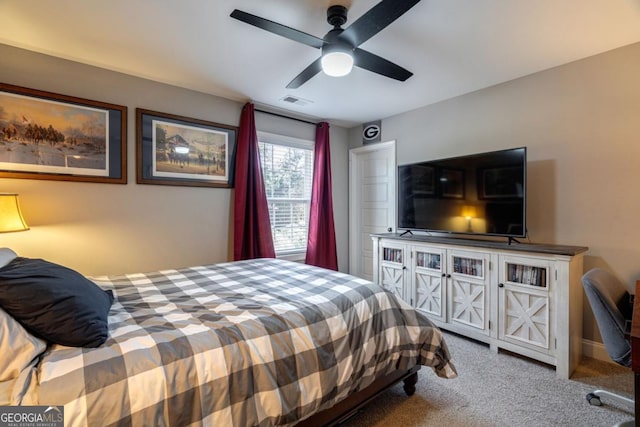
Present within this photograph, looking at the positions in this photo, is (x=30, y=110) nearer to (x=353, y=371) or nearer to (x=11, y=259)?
(x=11, y=259)

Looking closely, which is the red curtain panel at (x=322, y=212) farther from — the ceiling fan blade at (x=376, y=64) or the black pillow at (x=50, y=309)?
the black pillow at (x=50, y=309)

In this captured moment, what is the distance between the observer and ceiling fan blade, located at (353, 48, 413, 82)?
6.48 ft

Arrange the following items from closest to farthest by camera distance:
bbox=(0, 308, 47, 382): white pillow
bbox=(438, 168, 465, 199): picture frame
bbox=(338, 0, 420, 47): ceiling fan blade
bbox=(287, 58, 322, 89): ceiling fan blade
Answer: bbox=(0, 308, 47, 382): white pillow → bbox=(338, 0, 420, 47): ceiling fan blade → bbox=(287, 58, 322, 89): ceiling fan blade → bbox=(438, 168, 465, 199): picture frame

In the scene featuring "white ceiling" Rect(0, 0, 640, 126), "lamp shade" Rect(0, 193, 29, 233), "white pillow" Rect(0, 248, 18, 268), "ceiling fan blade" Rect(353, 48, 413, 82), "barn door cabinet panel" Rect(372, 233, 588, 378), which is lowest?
"barn door cabinet panel" Rect(372, 233, 588, 378)

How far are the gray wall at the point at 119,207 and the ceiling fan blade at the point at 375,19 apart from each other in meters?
1.99

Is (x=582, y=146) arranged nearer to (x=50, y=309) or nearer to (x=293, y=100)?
(x=293, y=100)

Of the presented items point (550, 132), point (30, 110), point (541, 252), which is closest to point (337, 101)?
point (550, 132)

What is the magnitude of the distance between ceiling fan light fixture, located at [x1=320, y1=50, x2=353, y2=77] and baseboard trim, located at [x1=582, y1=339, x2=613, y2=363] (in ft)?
9.76

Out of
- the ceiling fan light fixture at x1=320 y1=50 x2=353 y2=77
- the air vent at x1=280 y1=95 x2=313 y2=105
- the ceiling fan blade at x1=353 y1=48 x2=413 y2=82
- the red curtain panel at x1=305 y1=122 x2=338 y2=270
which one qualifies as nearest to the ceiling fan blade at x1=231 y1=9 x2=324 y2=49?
the ceiling fan light fixture at x1=320 y1=50 x2=353 y2=77

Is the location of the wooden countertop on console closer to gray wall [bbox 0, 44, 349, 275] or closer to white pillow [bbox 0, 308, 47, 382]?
gray wall [bbox 0, 44, 349, 275]

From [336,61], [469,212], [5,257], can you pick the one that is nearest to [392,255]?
[469,212]

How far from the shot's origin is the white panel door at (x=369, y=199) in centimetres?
403

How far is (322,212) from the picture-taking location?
4.02 metres

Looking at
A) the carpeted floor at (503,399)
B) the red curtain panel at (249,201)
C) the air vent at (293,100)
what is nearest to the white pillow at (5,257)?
the red curtain panel at (249,201)
